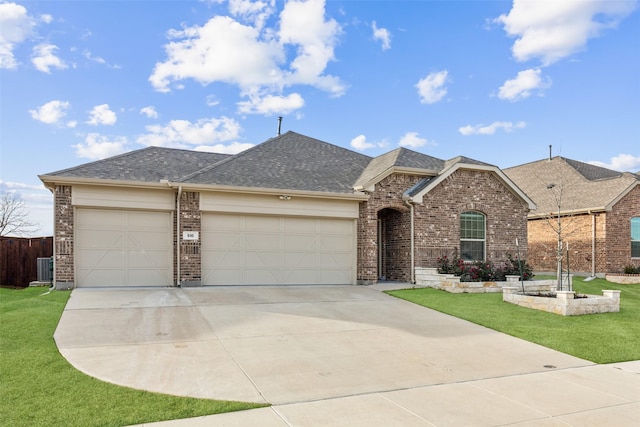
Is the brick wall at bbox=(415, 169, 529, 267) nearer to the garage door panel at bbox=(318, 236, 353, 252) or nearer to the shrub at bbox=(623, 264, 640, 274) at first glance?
the garage door panel at bbox=(318, 236, 353, 252)

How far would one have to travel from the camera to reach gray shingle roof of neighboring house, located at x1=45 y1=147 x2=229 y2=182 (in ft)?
45.6

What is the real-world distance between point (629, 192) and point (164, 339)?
21.4 m

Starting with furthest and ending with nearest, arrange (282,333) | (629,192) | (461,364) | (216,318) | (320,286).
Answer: (629,192)
(320,286)
(216,318)
(282,333)
(461,364)

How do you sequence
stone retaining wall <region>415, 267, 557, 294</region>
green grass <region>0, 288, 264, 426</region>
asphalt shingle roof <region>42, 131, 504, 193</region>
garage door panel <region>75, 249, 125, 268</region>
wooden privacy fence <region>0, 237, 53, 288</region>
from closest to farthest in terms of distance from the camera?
green grass <region>0, 288, 264, 426</region>
garage door panel <region>75, 249, 125, 268</region>
asphalt shingle roof <region>42, 131, 504, 193</region>
stone retaining wall <region>415, 267, 557, 294</region>
wooden privacy fence <region>0, 237, 53, 288</region>

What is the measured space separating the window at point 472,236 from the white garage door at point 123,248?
10.4m

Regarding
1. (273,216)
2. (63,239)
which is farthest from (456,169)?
(63,239)

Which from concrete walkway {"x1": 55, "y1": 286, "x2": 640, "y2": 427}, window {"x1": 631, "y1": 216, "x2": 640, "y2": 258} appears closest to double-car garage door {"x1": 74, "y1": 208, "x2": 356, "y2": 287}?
concrete walkway {"x1": 55, "y1": 286, "x2": 640, "y2": 427}

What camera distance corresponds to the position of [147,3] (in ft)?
42.4

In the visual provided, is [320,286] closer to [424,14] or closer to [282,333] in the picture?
[282,333]

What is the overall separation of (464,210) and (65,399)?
47.9 feet

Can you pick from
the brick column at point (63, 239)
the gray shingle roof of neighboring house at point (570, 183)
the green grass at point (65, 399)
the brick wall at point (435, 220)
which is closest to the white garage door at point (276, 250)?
the brick wall at point (435, 220)

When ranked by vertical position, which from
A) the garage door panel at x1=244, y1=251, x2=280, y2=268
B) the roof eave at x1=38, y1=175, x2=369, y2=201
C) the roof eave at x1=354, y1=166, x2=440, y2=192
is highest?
the roof eave at x1=354, y1=166, x2=440, y2=192

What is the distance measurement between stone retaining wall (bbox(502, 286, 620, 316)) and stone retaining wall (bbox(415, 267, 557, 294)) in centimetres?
223

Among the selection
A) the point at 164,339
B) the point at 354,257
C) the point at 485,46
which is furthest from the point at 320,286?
the point at 485,46
